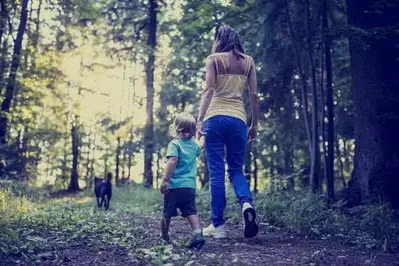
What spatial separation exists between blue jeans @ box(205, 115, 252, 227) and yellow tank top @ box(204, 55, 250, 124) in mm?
72

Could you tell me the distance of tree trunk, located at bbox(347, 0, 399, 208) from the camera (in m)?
6.47

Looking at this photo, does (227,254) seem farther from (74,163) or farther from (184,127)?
(74,163)

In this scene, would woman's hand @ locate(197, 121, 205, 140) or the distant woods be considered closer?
woman's hand @ locate(197, 121, 205, 140)

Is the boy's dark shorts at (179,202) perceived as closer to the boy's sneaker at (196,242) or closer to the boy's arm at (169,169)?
the boy's arm at (169,169)

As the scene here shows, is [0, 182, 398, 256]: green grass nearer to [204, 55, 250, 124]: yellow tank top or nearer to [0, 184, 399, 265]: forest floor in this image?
[0, 184, 399, 265]: forest floor

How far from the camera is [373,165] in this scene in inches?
259

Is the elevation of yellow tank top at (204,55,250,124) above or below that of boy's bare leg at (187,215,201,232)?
above

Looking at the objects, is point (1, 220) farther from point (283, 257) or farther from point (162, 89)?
point (162, 89)

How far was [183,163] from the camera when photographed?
480cm

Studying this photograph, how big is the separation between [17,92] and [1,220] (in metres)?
A: 11.1

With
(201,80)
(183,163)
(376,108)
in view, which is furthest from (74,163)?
(183,163)

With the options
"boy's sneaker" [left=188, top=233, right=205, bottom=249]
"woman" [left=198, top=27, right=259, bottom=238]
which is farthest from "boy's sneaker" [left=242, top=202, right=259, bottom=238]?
"boy's sneaker" [left=188, top=233, right=205, bottom=249]

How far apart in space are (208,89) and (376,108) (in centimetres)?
290

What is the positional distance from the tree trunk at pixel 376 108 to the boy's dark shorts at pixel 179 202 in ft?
9.82
